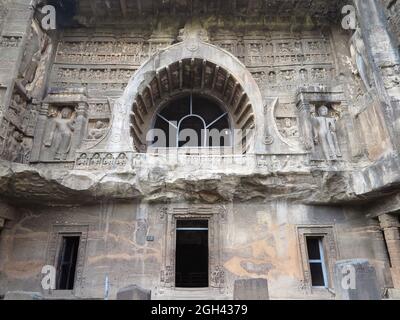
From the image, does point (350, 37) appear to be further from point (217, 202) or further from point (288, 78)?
point (217, 202)

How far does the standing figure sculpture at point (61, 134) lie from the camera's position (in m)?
7.56

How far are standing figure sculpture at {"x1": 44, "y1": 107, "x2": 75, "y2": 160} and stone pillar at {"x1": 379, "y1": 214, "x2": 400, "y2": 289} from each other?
7.68 m

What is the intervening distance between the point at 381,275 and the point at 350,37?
6.16 metres

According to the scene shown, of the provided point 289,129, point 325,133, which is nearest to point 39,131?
point 289,129

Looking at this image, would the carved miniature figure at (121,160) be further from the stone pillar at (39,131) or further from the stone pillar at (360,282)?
the stone pillar at (360,282)

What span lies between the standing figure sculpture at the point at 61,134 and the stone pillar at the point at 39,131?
14 centimetres

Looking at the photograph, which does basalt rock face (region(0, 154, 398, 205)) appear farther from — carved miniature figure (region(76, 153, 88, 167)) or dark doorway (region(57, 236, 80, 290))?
dark doorway (region(57, 236, 80, 290))

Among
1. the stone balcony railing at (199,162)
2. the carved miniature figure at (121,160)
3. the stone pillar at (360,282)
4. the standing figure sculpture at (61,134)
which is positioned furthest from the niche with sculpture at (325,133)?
the standing figure sculpture at (61,134)

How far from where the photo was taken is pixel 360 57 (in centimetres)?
762

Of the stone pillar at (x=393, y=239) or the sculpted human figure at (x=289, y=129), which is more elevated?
the sculpted human figure at (x=289, y=129)

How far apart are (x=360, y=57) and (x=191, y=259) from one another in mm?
8841

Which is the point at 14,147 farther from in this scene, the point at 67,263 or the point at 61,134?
the point at 67,263

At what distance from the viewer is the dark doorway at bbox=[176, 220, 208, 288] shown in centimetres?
1032

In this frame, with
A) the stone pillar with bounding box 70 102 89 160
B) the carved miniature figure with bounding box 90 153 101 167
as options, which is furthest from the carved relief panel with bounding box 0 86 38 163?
the carved miniature figure with bounding box 90 153 101 167
